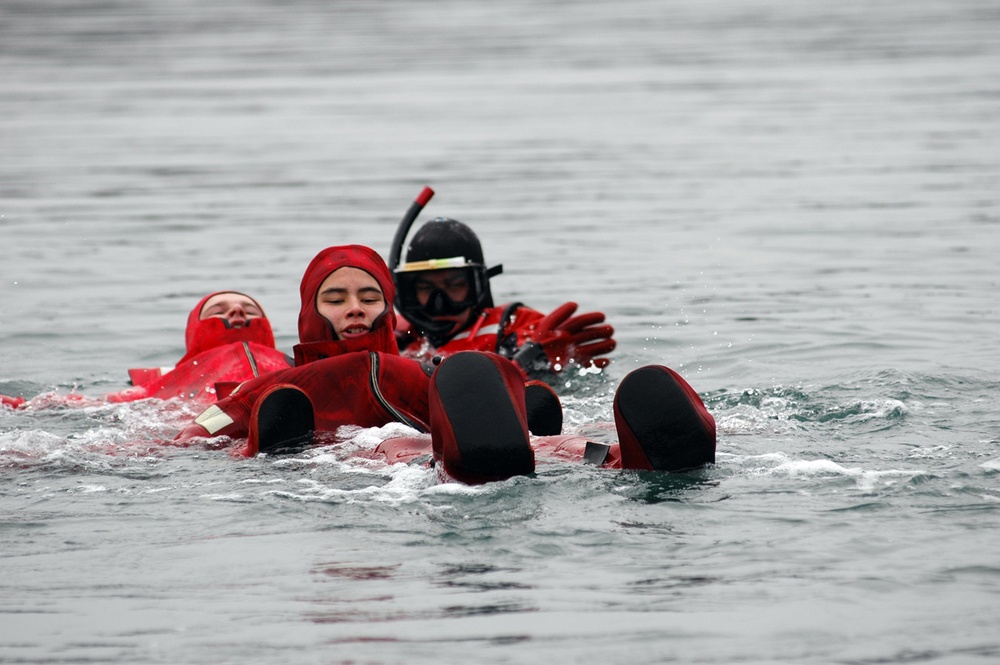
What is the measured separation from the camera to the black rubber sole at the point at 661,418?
541 cm

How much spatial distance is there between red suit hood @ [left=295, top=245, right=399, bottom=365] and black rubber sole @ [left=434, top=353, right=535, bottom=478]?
1.44 metres

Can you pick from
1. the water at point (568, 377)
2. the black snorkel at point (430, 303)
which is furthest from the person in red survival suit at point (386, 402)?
the black snorkel at point (430, 303)

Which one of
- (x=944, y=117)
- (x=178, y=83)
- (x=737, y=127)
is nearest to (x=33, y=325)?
(x=737, y=127)

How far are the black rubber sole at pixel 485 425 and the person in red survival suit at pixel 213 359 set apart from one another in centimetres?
267

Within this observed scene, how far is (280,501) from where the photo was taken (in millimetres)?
5516

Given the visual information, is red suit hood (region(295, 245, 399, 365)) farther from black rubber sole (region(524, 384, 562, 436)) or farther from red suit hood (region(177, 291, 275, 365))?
red suit hood (region(177, 291, 275, 365))

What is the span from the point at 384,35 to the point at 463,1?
1692 centimetres

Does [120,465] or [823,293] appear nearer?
[120,465]

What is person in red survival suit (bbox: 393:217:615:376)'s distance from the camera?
9.01m

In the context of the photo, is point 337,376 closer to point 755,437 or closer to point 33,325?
point 755,437

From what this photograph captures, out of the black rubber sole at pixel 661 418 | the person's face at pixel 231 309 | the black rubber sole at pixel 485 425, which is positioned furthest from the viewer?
the person's face at pixel 231 309

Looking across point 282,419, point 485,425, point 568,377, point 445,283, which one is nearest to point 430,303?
point 445,283

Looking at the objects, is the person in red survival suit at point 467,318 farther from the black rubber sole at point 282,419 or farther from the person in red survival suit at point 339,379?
the black rubber sole at point 282,419

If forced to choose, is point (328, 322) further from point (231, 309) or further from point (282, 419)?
point (231, 309)
